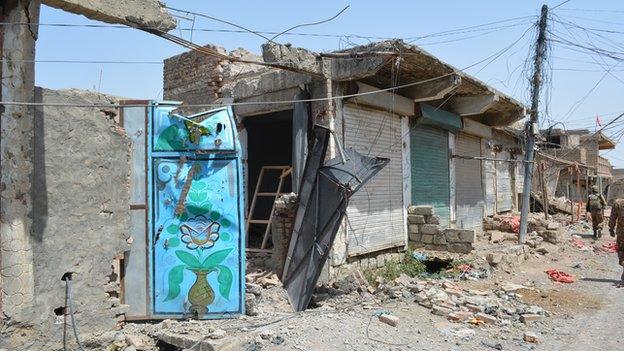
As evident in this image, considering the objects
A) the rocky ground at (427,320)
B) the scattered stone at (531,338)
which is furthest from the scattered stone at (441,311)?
the scattered stone at (531,338)

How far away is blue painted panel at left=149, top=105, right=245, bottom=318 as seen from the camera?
217 inches

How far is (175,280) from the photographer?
550 cm

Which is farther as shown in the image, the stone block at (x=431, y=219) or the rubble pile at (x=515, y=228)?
the rubble pile at (x=515, y=228)

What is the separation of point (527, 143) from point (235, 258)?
28.5 feet

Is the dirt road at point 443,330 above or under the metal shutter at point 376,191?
under

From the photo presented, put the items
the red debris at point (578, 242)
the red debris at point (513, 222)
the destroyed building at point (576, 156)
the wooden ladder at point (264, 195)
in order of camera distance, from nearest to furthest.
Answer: the wooden ladder at point (264, 195) < the red debris at point (578, 242) < the red debris at point (513, 222) < the destroyed building at point (576, 156)

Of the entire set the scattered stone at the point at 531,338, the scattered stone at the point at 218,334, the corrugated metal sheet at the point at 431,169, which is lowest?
the scattered stone at the point at 531,338

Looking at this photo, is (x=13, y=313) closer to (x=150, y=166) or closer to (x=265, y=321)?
(x=150, y=166)

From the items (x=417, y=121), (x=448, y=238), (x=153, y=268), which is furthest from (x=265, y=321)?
(x=417, y=121)

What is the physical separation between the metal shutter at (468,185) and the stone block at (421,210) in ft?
9.44

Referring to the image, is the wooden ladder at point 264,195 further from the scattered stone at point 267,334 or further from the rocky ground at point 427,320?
the scattered stone at point 267,334

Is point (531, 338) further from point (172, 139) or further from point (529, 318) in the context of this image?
point (172, 139)

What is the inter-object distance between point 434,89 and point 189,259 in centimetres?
591

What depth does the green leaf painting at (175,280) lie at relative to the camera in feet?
18.0
